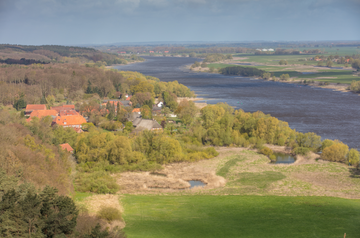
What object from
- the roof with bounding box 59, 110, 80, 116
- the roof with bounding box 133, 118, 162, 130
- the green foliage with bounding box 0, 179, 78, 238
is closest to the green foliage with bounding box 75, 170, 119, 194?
the green foliage with bounding box 0, 179, 78, 238

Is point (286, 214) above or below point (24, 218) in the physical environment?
below

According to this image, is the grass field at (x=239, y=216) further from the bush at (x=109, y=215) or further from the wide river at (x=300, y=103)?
the wide river at (x=300, y=103)

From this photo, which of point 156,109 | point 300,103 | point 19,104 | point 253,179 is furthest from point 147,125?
point 300,103

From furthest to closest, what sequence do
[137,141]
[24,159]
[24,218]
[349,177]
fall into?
1. [137,141]
2. [349,177]
3. [24,159]
4. [24,218]

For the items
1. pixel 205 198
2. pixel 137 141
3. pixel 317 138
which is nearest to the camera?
pixel 205 198

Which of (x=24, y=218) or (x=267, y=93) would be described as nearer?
(x=24, y=218)

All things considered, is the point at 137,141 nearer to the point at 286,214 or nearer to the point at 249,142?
the point at 249,142

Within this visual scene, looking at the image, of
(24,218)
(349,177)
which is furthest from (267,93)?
(24,218)
